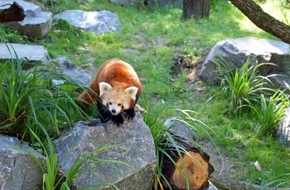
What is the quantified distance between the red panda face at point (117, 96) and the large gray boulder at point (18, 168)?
0.70 m

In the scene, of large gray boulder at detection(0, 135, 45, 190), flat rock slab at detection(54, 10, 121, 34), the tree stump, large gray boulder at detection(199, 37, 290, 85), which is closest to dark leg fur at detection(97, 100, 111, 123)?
large gray boulder at detection(0, 135, 45, 190)

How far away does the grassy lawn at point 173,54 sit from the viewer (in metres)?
5.26

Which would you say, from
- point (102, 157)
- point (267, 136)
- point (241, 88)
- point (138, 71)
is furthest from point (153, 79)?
point (102, 157)

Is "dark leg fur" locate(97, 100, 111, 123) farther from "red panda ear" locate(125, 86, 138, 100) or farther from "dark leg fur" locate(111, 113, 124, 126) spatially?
"red panda ear" locate(125, 86, 138, 100)

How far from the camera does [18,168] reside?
A: 311 centimetres

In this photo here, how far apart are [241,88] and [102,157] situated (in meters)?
2.87

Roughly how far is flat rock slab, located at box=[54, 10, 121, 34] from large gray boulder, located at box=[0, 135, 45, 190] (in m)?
4.73

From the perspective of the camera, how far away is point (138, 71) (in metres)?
6.63

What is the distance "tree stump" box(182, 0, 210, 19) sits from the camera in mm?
9156

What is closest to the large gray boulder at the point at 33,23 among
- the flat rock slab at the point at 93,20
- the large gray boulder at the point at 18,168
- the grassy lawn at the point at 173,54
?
the grassy lawn at the point at 173,54

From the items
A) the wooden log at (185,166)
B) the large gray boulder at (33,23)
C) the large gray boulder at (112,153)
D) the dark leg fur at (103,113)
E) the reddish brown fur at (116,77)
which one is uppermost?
the reddish brown fur at (116,77)

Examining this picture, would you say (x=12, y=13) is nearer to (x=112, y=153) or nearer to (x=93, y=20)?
(x=112, y=153)

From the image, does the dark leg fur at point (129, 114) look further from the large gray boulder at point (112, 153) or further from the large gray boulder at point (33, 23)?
the large gray boulder at point (33, 23)

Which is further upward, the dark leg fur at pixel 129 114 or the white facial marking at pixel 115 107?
the white facial marking at pixel 115 107
